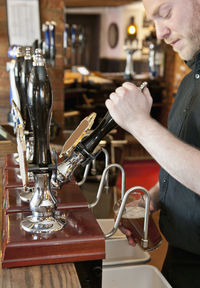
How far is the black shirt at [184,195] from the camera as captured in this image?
134 centimetres

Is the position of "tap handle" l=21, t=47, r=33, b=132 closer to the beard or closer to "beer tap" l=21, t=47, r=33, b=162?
"beer tap" l=21, t=47, r=33, b=162

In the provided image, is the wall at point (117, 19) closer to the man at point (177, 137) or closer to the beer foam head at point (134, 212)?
the man at point (177, 137)

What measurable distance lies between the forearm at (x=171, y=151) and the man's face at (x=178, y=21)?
41 cm

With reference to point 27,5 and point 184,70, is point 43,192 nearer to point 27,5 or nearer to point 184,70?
point 27,5

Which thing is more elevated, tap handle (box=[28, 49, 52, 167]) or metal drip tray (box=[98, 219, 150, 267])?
tap handle (box=[28, 49, 52, 167])

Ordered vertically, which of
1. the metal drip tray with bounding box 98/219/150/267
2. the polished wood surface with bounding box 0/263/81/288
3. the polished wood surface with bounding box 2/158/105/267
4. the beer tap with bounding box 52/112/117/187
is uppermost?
the beer tap with bounding box 52/112/117/187

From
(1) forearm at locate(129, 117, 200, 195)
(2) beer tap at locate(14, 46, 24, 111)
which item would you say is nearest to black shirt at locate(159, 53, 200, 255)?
(1) forearm at locate(129, 117, 200, 195)

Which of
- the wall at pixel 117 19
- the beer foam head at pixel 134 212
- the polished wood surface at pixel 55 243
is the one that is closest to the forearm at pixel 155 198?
the beer foam head at pixel 134 212

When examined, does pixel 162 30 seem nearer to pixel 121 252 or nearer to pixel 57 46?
pixel 121 252

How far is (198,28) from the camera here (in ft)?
4.25

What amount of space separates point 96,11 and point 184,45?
491 inches

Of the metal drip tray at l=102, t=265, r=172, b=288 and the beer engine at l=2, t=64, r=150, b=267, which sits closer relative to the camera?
the beer engine at l=2, t=64, r=150, b=267

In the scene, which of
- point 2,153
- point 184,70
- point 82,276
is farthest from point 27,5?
point 184,70

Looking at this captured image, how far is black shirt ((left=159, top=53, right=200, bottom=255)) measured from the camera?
1336 mm
